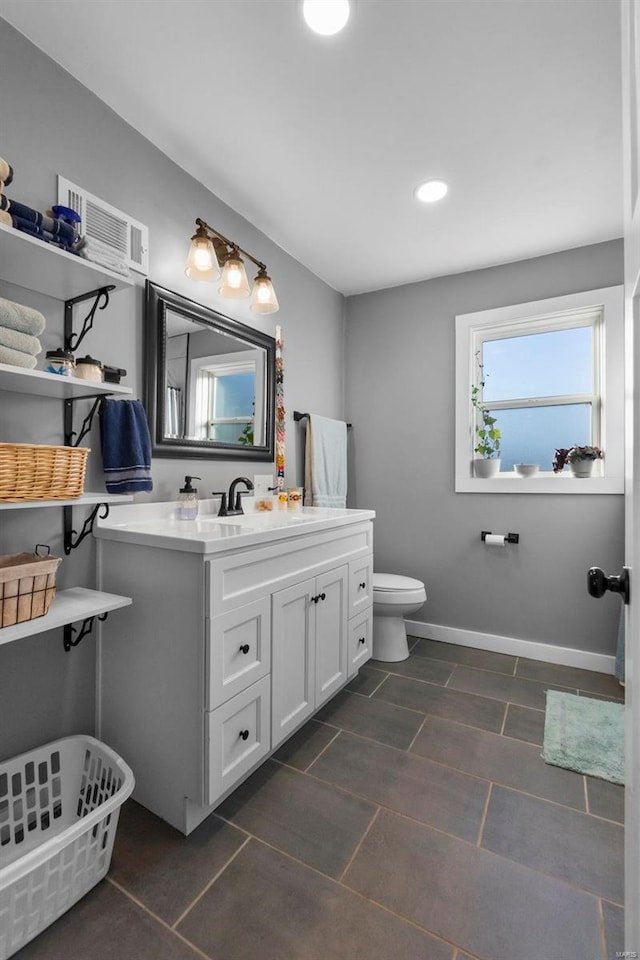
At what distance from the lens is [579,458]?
8.20 feet

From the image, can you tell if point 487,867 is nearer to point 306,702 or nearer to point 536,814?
point 536,814

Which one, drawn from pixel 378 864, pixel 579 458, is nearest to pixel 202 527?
pixel 378 864

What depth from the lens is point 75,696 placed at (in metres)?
1.51

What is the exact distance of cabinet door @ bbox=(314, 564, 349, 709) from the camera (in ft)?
6.10

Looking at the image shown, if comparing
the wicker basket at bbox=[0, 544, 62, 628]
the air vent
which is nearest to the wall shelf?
the wicker basket at bbox=[0, 544, 62, 628]

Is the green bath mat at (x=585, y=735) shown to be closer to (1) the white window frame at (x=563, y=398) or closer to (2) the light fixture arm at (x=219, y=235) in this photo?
(1) the white window frame at (x=563, y=398)

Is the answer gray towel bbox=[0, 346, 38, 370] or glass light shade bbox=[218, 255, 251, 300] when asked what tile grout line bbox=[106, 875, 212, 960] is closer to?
gray towel bbox=[0, 346, 38, 370]

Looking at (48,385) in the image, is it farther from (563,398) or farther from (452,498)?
(563,398)

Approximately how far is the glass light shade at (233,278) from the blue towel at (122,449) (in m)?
0.78

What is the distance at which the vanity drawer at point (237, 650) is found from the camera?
1299 millimetres

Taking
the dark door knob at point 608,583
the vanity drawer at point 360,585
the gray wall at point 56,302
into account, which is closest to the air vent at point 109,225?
the gray wall at point 56,302

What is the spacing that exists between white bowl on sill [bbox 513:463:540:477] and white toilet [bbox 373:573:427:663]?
3.09 feet

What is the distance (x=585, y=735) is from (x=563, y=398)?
70.9 inches

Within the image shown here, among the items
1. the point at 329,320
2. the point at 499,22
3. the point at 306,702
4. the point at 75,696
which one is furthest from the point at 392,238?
the point at 75,696
